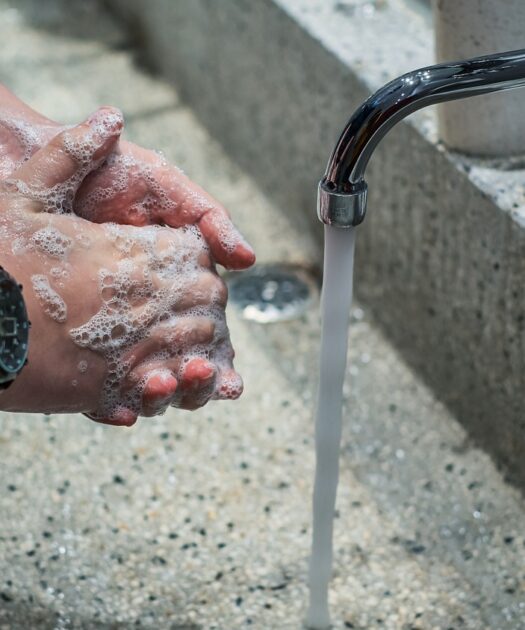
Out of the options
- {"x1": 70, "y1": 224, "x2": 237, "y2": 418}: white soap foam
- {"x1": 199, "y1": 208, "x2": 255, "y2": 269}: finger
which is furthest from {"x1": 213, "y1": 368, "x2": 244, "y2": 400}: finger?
{"x1": 199, "y1": 208, "x2": 255, "y2": 269}: finger

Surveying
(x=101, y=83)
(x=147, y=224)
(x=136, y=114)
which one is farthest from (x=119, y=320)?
(x=101, y=83)

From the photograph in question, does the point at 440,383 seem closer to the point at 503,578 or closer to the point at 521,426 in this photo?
the point at 521,426

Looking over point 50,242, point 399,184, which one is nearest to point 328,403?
point 50,242

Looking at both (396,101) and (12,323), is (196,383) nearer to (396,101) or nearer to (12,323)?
(12,323)

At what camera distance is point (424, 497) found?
139cm

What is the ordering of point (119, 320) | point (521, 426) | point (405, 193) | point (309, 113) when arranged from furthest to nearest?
point (309, 113) → point (405, 193) → point (521, 426) → point (119, 320)

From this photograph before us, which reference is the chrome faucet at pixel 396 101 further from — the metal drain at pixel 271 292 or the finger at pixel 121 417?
the metal drain at pixel 271 292

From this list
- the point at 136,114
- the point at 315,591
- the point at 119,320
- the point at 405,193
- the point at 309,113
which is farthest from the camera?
the point at 136,114

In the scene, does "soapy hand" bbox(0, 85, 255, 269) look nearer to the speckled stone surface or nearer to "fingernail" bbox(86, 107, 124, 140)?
"fingernail" bbox(86, 107, 124, 140)

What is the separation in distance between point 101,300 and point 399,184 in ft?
2.11

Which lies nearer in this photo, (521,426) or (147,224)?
(147,224)

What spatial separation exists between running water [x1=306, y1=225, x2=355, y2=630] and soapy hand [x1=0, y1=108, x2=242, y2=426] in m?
0.10

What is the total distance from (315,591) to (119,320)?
422 mm

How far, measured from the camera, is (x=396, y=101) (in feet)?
2.97
